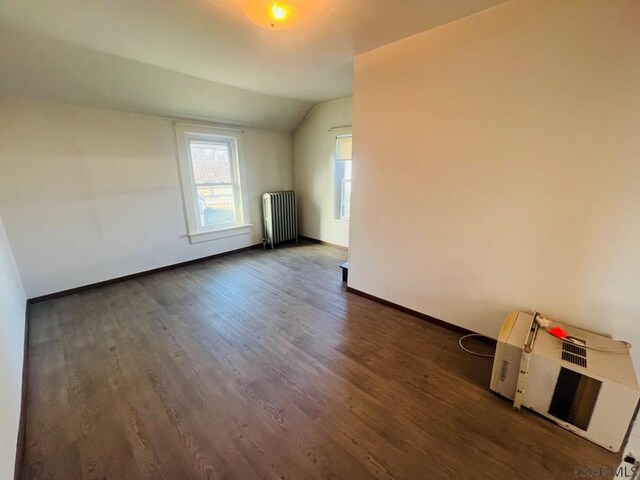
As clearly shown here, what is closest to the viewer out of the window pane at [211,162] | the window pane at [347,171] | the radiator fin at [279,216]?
the window pane at [211,162]

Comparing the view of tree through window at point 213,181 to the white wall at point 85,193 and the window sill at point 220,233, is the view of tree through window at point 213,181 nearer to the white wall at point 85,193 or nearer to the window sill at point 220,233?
the window sill at point 220,233

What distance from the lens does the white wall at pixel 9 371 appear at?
1.10 metres

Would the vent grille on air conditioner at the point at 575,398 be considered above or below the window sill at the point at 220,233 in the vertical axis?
below

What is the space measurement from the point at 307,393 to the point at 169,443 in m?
0.76

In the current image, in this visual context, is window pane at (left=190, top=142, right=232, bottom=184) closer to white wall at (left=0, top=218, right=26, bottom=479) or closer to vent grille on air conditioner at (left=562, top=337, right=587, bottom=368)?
white wall at (left=0, top=218, right=26, bottom=479)

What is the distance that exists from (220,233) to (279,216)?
1058 mm

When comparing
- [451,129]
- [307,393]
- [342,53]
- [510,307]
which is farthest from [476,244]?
[342,53]

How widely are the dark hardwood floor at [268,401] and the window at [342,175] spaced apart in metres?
2.24

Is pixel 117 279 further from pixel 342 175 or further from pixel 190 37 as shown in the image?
pixel 342 175

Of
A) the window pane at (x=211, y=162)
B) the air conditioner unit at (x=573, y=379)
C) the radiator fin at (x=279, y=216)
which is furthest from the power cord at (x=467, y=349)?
the window pane at (x=211, y=162)

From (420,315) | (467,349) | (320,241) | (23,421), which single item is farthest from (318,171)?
(23,421)

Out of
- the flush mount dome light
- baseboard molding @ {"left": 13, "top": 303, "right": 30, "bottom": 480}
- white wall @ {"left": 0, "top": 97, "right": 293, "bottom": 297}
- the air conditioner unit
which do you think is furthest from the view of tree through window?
Result: the air conditioner unit

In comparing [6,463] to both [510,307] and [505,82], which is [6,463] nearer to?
[510,307]

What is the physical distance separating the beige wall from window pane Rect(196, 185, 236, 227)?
8.37 ft
